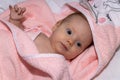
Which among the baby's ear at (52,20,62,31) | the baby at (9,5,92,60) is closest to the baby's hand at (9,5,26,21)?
the baby at (9,5,92,60)

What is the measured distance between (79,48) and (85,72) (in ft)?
0.37

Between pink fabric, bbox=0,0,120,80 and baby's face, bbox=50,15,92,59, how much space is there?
0.04 m

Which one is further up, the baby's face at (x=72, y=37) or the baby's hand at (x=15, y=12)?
the baby's hand at (x=15, y=12)

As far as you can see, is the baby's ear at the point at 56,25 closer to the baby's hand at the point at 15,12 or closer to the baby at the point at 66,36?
the baby at the point at 66,36

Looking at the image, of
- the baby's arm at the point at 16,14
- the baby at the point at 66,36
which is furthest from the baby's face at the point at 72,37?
the baby's arm at the point at 16,14

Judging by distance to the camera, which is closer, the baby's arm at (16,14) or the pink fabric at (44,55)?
the pink fabric at (44,55)

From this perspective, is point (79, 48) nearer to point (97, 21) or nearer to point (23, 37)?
point (97, 21)

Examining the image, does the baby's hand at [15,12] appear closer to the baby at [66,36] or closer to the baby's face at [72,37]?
the baby at [66,36]

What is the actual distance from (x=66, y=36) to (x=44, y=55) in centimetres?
15

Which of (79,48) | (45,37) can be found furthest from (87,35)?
A: (45,37)

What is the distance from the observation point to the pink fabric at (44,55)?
3.98 ft

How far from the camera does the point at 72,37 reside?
1331 millimetres

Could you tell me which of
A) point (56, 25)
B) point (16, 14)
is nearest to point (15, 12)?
point (16, 14)

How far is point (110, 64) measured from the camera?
1327 mm
